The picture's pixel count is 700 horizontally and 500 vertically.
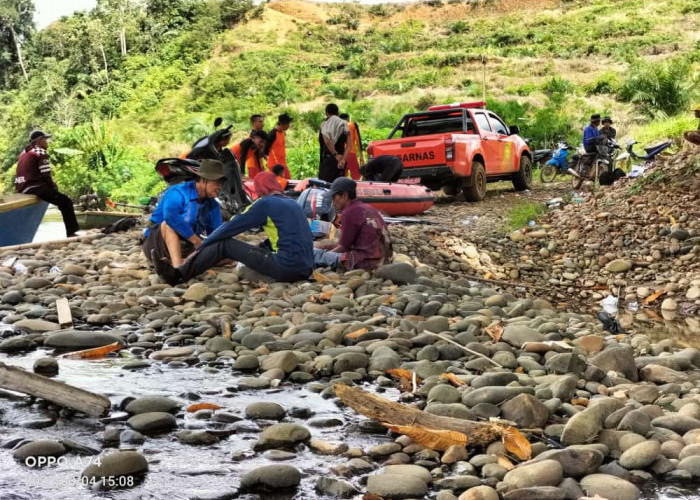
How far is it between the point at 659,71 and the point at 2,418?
1001 inches

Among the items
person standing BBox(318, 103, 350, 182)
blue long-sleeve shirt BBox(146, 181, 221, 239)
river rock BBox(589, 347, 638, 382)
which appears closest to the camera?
river rock BBox(589, 347, 638, 382)

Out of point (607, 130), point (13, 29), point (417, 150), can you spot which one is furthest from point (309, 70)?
point (417, 150)

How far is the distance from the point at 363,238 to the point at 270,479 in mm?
4826

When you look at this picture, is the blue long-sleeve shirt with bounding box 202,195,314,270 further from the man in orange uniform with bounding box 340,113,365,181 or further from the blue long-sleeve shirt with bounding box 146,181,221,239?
the man in orange uniform with bounding box 340,113,365,181

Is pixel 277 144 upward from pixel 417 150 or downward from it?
upward

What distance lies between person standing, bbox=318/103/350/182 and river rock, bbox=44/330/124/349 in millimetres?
6703

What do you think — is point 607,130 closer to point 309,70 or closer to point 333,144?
point 333,144

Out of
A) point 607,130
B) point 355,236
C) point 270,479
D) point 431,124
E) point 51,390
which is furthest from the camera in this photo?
point 607,130

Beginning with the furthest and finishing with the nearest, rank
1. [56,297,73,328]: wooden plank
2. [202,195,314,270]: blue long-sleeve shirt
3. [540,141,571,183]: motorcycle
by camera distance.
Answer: [540,141,571,183]: motorcycle, [202,195,314,270]: blue long-sleeve shirt, [56,297,73,328]: wooden plank

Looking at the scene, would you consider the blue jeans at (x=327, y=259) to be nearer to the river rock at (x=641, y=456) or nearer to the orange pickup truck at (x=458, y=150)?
the river rock at (x=641, y=456)

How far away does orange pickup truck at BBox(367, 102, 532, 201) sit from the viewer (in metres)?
14.2

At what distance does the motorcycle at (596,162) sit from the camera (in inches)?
637

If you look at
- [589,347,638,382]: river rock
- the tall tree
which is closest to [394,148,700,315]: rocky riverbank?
[589,347,638,382]: river rock

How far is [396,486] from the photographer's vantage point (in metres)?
3.66
